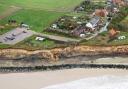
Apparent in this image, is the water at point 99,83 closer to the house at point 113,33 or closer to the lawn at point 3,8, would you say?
the house at point 113,33

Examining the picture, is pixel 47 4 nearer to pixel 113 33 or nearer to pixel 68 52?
pixel 113 33

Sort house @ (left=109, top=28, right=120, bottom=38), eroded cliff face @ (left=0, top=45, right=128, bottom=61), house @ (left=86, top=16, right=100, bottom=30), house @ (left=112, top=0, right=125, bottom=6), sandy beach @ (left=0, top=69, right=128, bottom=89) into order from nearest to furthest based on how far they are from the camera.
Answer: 1. sandy beach @ (left=0, top=69, right=128, bottom=89)
2. eroded cliff face @ (left=0, top=45, right=128, bottom=61)
3. house @ (left=109, top=28, right=120, bottom=38)
4. house @ (left=86, top=16, right=100, bottom=30)
5. house @ (left=112, top=0, right=125, bottom=6)

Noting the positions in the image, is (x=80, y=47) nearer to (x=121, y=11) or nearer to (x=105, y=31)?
(x=105, y=31)

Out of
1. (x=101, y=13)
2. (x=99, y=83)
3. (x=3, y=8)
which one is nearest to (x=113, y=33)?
(x=101, y=13)

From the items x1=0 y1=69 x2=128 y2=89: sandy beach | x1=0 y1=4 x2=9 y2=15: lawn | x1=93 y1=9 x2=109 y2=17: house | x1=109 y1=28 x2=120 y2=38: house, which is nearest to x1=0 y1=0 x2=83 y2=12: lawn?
x1=0 y1=4 x2=9 y2=15: lawn

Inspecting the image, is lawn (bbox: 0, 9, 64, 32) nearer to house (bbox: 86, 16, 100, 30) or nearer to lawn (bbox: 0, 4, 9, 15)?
lawn (bbox: 0, 4, 9, 15)
